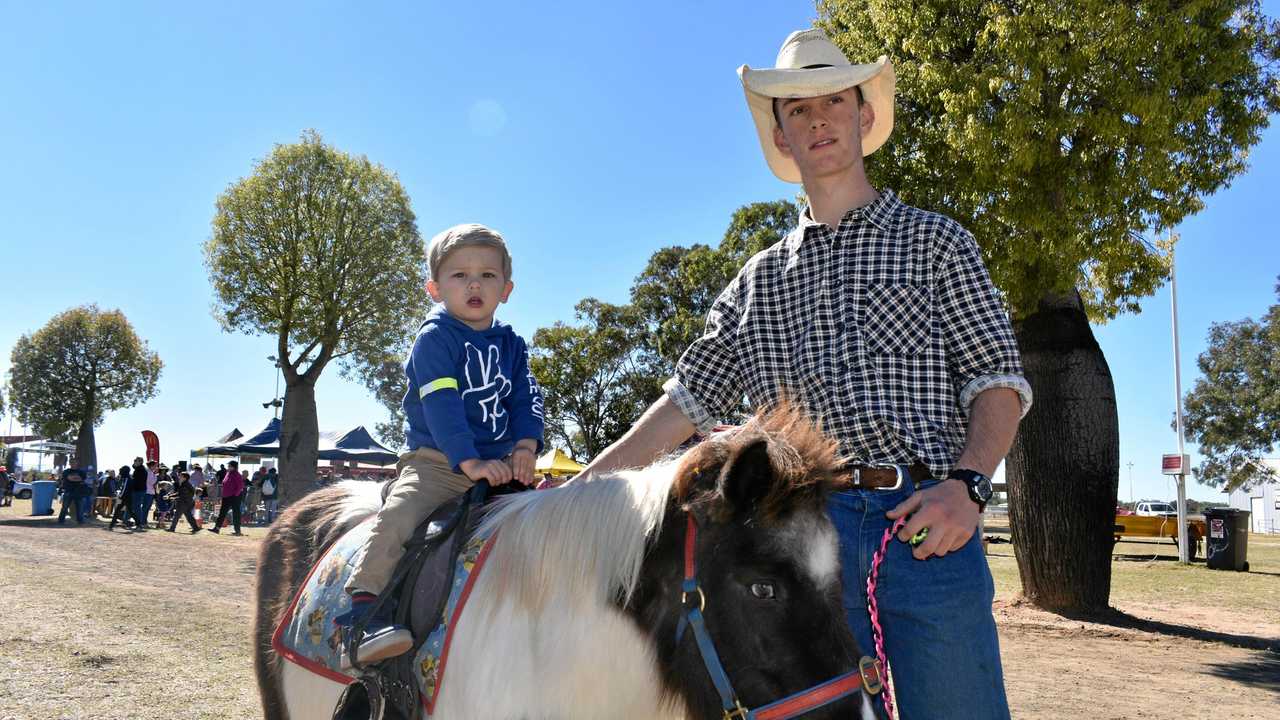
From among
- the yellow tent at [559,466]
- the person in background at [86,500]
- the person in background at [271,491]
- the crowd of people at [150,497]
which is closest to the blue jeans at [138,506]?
the crowd of people at [150,497]

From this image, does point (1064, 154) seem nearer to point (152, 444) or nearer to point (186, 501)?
point (186, 501)

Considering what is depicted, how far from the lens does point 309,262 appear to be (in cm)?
2266

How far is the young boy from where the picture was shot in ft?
8.20

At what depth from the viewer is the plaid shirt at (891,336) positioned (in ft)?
7.00

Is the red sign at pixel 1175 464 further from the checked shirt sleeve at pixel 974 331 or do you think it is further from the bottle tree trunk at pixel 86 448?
the bottle tree trunk at pixel 86 448

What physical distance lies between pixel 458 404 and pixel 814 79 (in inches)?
58.6

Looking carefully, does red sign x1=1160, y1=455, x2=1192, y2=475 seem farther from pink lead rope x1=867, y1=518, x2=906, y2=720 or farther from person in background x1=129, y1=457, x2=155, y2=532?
person in background x1=129, y1=457, x2=155, y2=532

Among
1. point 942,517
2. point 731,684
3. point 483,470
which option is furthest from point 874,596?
point 483,470

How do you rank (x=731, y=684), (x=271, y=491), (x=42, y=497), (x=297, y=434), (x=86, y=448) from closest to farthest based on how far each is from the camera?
(x=731, y=684) < (x=297, y=434) < (x=271, y=491) < (x=42, y=497) < (x=86, y=448)

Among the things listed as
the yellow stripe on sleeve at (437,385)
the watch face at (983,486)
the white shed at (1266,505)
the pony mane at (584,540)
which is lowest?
the white shed at (1266,505)

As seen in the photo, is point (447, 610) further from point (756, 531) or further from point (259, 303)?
point (259, 303)

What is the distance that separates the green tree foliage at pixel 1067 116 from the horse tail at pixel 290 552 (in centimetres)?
840

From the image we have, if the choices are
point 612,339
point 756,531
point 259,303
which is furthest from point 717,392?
point 612,339

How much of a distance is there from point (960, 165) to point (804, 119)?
8.46 metres
